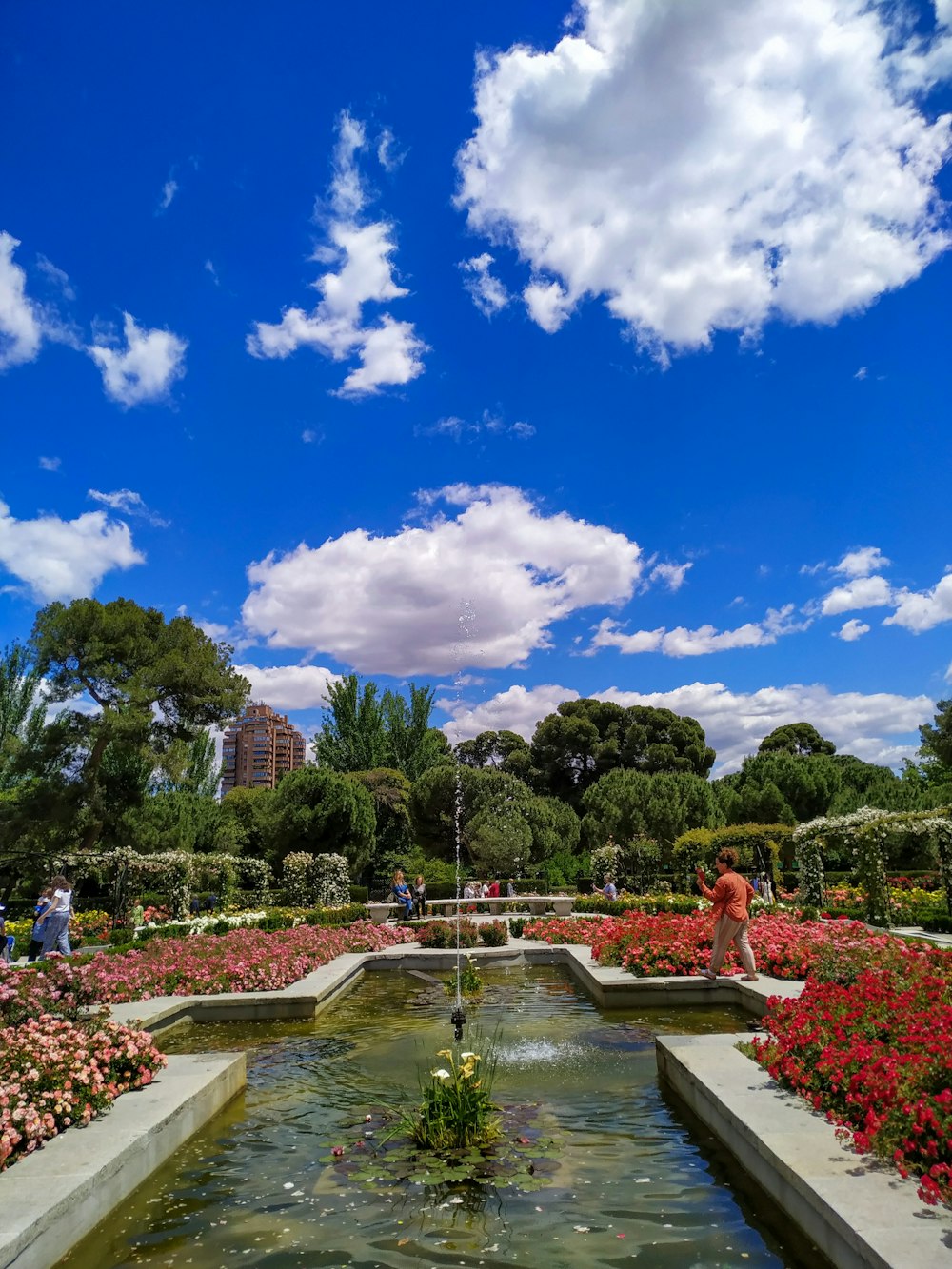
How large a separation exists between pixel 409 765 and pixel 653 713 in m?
13.2

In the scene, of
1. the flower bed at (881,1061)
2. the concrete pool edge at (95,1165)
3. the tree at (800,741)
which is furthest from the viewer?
the tree at (800,741)

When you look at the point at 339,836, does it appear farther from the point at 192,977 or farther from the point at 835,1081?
the point at 835,1081

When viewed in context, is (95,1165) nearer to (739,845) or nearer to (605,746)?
(739,845)

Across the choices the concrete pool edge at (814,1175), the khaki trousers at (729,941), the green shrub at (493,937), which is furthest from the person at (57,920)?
the concrete pool edge at (814,1175)

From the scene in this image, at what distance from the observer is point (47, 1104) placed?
4.40 metres

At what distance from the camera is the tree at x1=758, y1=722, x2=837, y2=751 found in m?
53.9

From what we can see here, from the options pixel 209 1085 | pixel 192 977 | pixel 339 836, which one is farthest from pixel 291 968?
pixel 339 836

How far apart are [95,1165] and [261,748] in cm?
13215

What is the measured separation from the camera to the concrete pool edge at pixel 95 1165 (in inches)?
130

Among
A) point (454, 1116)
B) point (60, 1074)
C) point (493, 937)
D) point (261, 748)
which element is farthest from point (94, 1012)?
point (261, 748)

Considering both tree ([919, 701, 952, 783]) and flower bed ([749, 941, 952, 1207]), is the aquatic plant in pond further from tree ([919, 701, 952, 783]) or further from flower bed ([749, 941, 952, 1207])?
tree ([919, 701, 952, 783])

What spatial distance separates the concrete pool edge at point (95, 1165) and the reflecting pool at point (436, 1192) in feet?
0.30

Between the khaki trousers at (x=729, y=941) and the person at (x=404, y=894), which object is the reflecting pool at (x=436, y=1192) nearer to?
the khaki trousers at (x=729, y=941)

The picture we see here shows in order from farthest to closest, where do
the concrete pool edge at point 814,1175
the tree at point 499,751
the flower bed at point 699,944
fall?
the tree at point 499,751 < the flower bed at point 699,944 < the concrete pool edge at point 814,1175
